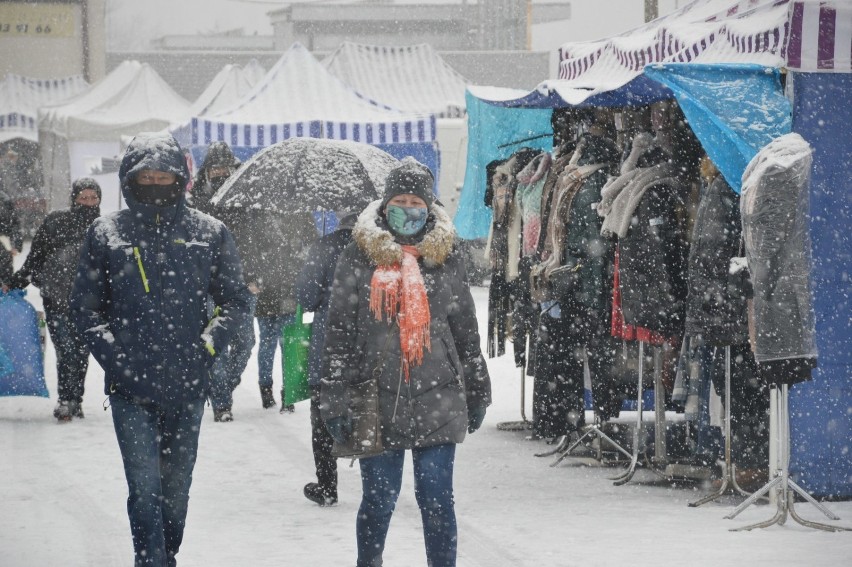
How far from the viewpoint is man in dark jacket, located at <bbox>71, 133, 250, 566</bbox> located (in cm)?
531

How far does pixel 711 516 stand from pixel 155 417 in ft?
11.4

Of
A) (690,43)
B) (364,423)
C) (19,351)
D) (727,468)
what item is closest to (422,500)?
(364,423)

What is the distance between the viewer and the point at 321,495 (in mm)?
7738

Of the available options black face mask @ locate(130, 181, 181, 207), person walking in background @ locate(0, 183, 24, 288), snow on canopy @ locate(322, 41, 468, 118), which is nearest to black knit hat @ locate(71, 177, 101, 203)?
person walking in background @ locate(0, 183, 24, 288)

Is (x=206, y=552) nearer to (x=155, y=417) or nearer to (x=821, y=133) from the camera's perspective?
(x=155, y=417)

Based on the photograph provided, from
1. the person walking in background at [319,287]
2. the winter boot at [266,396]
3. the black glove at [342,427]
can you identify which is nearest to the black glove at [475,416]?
the black glove at [342,427]

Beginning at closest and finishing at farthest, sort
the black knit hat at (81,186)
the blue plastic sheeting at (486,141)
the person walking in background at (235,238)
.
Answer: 1. the black knit hat at (81,186)
2. the person walking in background at (235,238)
3. the blue plastic sheeting at (486,141)

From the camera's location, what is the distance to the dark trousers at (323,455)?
298 inches

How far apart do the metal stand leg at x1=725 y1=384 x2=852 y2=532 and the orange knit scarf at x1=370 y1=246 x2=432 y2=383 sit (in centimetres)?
259

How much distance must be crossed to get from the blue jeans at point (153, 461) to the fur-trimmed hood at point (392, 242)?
0.94 m

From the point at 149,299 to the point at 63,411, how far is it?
5697 mm

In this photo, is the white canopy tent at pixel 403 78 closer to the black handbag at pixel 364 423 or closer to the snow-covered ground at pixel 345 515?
the snow-covered ground at pixel 345 515

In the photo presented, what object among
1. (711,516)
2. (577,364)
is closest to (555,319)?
(577,364)

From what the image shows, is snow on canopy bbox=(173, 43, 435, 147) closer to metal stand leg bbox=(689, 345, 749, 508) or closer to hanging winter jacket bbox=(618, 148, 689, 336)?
hanging winter jacket bbox=(618, 148, 689, 336)
